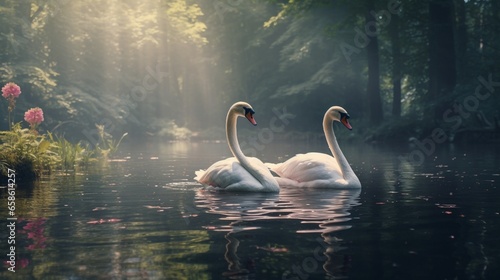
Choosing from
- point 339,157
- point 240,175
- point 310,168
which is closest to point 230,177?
point 240,175

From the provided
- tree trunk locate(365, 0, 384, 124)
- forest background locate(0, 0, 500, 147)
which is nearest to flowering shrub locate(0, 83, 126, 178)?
forest background locate(0, 0, 500, 147)

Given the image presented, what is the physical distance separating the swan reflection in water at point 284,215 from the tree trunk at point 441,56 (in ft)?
76.2

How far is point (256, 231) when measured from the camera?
33.7 feet

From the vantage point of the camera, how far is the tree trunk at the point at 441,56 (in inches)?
1506

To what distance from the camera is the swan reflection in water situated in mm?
8570

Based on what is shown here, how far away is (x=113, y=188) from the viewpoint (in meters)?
17.0

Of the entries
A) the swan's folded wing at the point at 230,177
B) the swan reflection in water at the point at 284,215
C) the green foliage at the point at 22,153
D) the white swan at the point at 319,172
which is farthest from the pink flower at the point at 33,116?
the white swan at the point at 319,172

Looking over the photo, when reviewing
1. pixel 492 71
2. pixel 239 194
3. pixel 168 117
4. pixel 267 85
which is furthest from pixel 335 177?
pixel 168 117

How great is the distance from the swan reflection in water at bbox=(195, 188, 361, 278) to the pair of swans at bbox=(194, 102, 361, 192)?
0.23 m

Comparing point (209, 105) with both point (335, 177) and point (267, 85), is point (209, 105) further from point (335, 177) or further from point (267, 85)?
point (335, 177)

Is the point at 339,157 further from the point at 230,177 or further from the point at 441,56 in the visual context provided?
the point at 441,56

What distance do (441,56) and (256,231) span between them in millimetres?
30804

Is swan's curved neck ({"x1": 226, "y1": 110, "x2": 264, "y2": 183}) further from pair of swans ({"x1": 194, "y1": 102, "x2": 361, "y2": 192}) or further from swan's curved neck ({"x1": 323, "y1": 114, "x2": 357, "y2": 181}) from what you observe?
swan's curved neck ({"x1": 323, "y1": 114, "x2": 357, "y2": 181})

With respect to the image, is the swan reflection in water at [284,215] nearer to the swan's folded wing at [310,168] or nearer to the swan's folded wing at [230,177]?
the swan's folded wing at [230,177]
